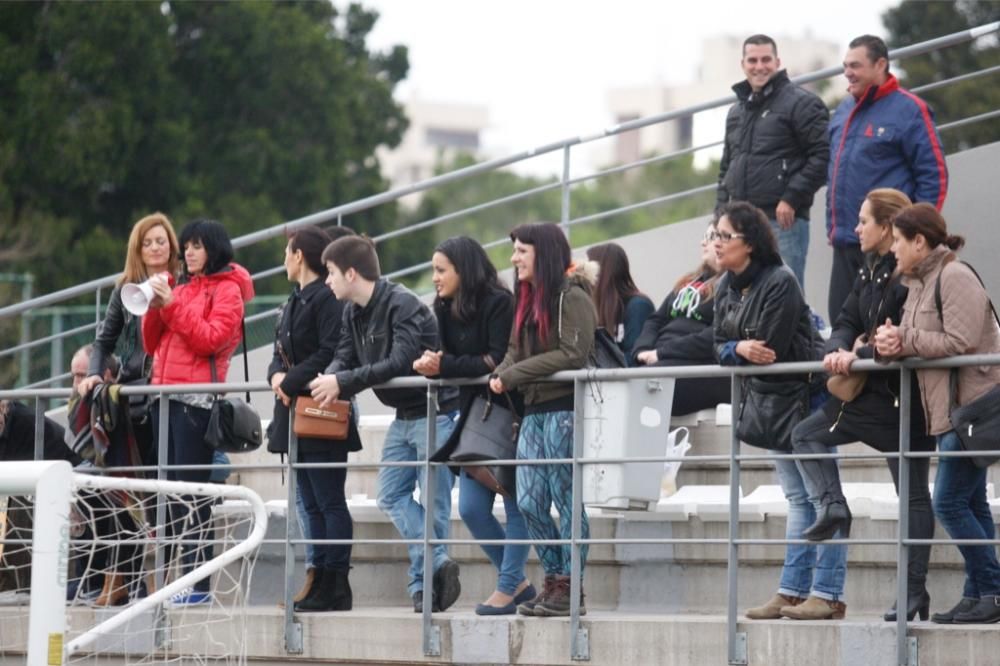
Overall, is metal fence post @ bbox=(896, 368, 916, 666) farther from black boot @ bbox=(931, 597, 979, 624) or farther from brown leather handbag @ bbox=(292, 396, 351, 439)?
brown leather handbag @ bbox=(292, 396, 351, 439)

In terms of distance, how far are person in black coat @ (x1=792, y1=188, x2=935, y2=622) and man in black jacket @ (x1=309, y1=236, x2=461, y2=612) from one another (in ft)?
6.18

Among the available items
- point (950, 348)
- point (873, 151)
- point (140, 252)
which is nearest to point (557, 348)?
point (950, 348)

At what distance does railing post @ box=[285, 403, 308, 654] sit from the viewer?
8695 mm

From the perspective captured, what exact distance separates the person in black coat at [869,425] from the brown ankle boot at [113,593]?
3443 mm

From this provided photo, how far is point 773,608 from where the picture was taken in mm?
7734

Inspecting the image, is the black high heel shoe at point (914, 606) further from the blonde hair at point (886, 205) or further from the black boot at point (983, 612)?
the blonde hair at point (886, 205)

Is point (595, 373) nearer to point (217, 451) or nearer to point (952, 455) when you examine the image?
point (952, 455)

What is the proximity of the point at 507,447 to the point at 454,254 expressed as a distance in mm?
904

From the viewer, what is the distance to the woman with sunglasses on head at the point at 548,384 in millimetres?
8211

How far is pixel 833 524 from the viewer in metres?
7.55

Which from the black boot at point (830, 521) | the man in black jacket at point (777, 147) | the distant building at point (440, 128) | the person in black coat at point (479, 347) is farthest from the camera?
the distant building at point (440, 128)

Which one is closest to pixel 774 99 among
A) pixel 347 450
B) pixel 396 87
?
pixel 347 450

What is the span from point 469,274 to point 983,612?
8.86 feet

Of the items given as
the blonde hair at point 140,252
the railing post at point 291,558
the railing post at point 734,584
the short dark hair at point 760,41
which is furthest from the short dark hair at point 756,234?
the blonde hair at point 140,252
